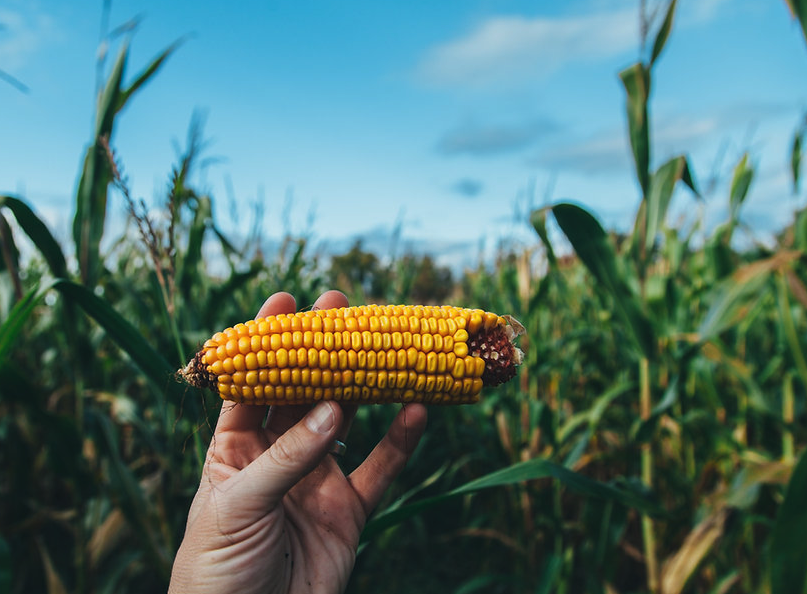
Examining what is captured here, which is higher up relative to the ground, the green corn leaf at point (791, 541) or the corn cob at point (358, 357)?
the corn cob at point (358, 357)

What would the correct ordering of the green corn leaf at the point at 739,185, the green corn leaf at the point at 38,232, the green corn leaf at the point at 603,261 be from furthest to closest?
the green corn leaf at the point at 739,185 → the green corn leaf at the point at 603,261 → the green corn leaf at the point at 38,232

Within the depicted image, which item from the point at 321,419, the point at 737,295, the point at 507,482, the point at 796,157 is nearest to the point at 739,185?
the point at 796,157

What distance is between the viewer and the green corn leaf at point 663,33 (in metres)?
2.43

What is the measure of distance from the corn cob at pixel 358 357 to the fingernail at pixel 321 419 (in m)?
0.06

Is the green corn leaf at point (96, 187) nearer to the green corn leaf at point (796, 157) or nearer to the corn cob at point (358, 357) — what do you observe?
the corn cob at point (358, 357)

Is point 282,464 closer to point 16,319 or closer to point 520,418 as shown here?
point 16,319

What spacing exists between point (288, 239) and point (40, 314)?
2840 millimetres

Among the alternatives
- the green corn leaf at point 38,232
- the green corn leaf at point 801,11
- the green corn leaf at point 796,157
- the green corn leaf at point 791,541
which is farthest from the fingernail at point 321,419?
the green corn leaf at point 796,157

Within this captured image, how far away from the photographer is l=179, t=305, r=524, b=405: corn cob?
4.93ft

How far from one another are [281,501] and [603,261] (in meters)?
1.69

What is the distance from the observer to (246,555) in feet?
4.82

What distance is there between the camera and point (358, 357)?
156cm

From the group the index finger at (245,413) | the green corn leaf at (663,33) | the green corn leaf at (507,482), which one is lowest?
the green corn leaf at (507,482)

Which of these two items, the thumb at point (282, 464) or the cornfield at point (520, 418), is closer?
the thumb at point (282, 464)
